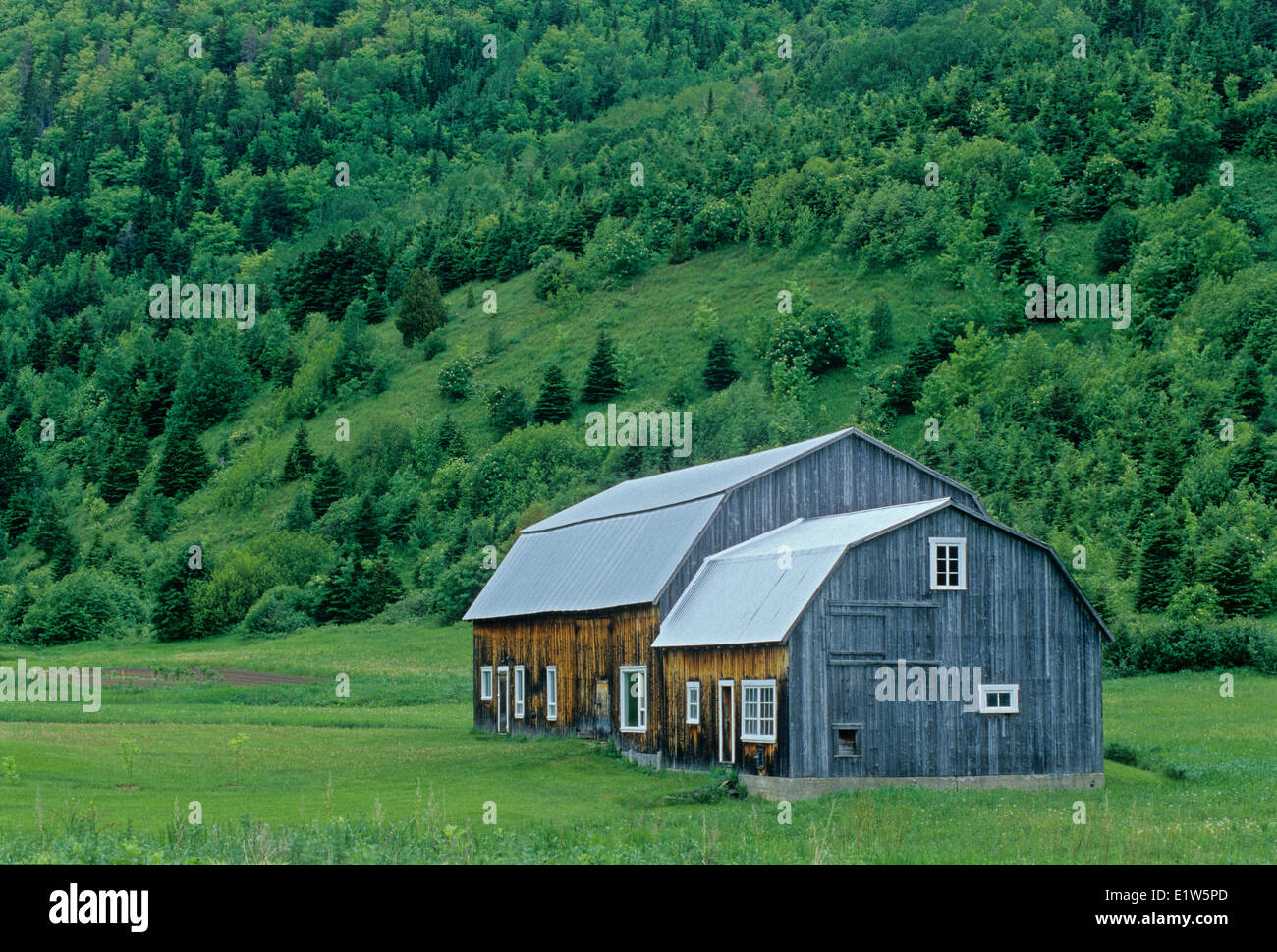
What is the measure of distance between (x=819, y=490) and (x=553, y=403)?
72.2m

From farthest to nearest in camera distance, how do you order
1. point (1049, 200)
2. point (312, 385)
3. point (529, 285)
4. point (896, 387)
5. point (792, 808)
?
point (529, 285), point (312, 385), point (1049, 200), point (896, 387), point (792, 808)

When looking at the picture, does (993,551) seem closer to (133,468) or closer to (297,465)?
(297,465)

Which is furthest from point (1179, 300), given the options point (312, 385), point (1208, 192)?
point (312, 385)

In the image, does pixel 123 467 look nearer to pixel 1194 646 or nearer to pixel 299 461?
pixel 299 461

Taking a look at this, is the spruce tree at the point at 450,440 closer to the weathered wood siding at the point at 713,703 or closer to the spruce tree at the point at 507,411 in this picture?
the spruce tree at the point at 507,411

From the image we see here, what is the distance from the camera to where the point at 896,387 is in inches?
4090

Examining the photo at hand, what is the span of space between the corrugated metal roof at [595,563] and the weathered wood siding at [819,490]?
0.77 m

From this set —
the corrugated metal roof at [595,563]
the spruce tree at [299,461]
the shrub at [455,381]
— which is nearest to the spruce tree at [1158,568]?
the corrugated metal roof at [595,563]

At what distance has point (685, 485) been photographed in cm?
5156

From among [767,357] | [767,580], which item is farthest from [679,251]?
[767,580]

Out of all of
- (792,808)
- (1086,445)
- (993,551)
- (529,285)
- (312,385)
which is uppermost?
(529,285)

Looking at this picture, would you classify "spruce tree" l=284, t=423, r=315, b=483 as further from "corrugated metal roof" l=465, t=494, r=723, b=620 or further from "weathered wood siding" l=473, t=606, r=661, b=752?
"weathered wood siding" l=473, t=606, r=661, b=752

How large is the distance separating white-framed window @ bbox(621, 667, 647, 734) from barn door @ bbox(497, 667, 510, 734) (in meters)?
9.65
